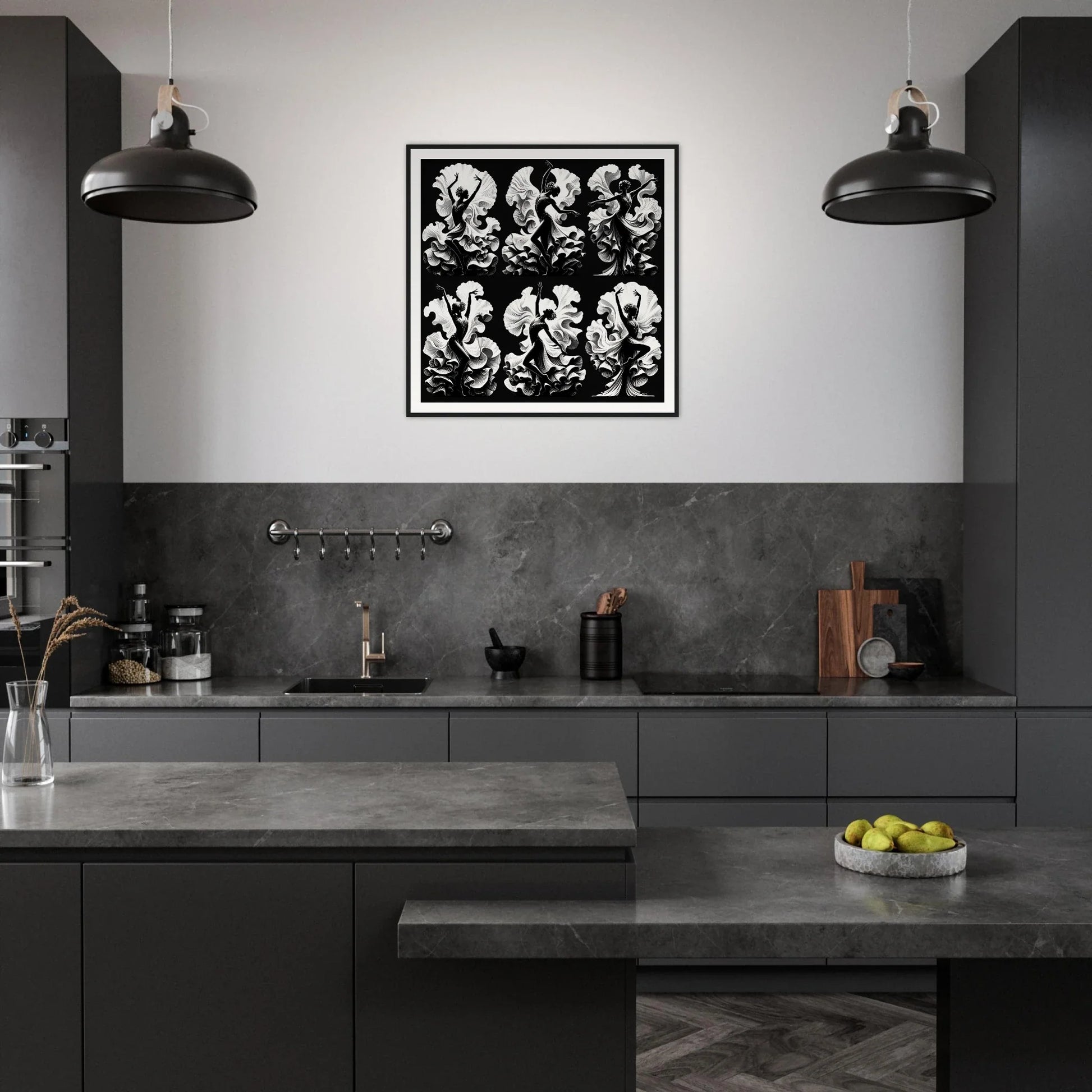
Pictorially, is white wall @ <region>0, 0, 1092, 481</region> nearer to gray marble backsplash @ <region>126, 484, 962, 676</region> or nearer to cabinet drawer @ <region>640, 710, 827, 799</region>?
gray marble backsplash @ <region>126, 484, 962, 676</region>

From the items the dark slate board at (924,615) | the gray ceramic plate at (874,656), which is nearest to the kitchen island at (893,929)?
the gray ceramic plate at (874,656)

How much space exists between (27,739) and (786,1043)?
2521 mm

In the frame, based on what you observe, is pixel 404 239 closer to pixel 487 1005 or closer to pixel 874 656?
pixel 874 656

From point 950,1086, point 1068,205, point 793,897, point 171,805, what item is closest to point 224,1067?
point 171,805

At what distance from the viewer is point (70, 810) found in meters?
2.25

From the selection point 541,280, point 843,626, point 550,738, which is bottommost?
point 550,738

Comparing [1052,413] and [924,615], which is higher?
[1052,413]

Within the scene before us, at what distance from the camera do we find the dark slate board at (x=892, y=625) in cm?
462

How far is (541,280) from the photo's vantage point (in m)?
4.64

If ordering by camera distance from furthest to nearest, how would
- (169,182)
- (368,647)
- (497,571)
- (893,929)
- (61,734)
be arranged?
(497,571), (368,647), (61,734), (169,182), (893,929)

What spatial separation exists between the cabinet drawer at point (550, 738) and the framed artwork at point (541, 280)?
1332mm

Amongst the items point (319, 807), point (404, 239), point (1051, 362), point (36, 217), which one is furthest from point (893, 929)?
point (36, 217)

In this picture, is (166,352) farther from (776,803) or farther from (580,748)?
(776,803)

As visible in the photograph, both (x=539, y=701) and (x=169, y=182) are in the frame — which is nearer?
(x=169, y=182)
